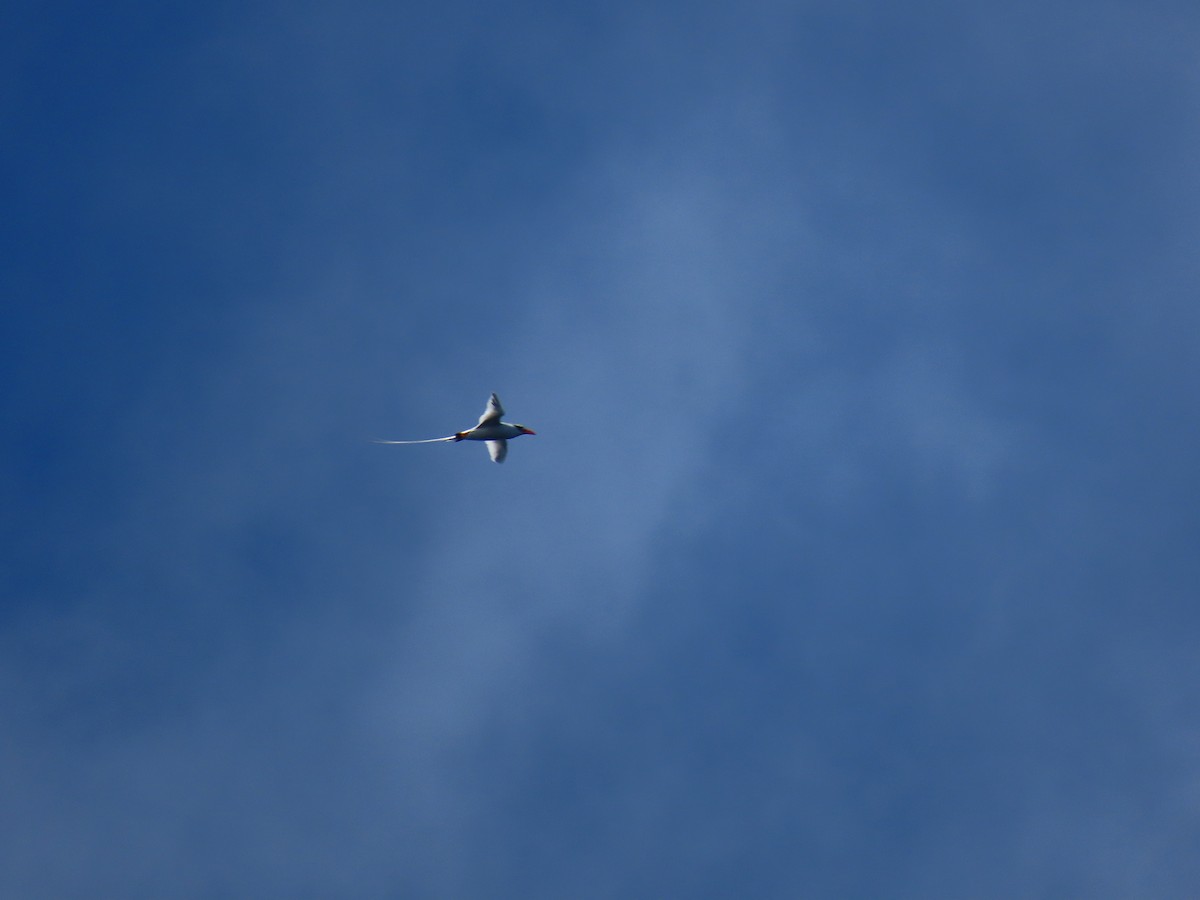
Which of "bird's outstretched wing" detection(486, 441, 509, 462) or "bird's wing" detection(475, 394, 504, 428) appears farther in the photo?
"bird's outstretched wing" detection(486, 441, 509, 462)

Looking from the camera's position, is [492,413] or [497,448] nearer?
[492,413]

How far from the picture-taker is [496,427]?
5181 centimetres

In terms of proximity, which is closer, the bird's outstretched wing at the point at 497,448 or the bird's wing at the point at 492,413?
the bird's wing at the point at 492,413
